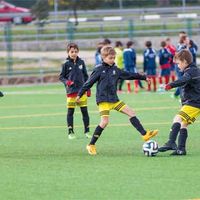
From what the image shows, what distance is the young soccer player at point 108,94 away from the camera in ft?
48.7

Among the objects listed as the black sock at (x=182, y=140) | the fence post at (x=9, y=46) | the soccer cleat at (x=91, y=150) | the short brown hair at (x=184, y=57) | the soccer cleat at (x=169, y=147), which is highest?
the short brown hair at (x=184, y=57)

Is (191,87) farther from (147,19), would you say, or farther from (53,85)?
(147,19)

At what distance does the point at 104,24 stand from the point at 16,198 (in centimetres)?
3550

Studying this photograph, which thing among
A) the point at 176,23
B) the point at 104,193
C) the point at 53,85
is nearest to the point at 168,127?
the point at 104,193

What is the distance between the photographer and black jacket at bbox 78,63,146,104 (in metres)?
14.9

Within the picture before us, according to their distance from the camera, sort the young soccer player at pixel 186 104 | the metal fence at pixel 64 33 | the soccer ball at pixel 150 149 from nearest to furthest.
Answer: the soccer ball at pixel 150 149 → the young soccer player at pixel 186 104 → the metal fence at pixel 64 33

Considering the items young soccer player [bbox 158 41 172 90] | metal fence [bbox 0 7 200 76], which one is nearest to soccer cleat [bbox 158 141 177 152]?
young soccer player [bbox 158 41 172 90]

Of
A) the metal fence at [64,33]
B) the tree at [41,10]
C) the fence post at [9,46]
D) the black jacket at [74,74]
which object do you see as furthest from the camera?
the tree at [41,10]

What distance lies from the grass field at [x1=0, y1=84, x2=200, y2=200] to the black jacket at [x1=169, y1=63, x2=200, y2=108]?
33.0 inches

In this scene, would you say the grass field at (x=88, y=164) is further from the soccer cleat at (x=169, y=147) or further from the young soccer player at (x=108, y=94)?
the young soccer player at (x=108, y=94)

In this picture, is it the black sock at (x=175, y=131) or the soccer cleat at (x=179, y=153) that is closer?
the soccer cleat at (x=179, y=153)

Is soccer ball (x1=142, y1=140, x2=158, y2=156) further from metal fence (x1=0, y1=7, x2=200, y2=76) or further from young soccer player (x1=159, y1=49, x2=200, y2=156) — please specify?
metal fence (x1=0, y1=7, x2=200, y2=76)

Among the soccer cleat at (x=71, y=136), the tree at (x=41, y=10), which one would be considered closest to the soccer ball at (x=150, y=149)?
the soccer cleat at (x=71, y=136)

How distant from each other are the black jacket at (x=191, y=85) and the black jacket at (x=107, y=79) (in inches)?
32.8
